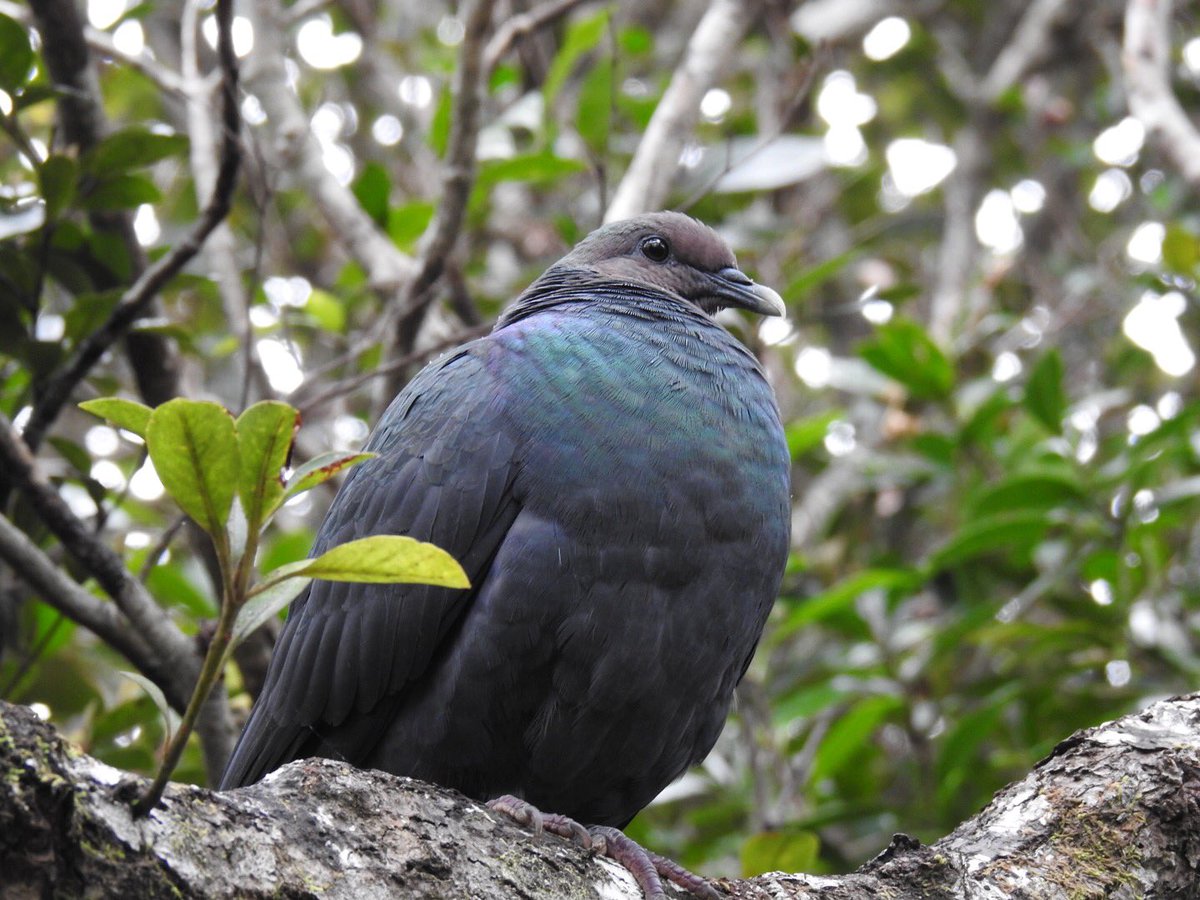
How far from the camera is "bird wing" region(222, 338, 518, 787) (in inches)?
123

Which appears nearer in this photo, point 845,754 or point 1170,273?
point 845,754

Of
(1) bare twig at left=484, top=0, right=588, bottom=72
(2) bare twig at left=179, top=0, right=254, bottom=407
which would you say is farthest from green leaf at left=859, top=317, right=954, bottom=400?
(2) bare twig at left=179, top=0, right=254, bottom=407

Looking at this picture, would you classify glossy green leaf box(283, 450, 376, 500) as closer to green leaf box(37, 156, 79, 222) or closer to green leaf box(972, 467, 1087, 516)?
green leaf box(37, 156, 79, 222)

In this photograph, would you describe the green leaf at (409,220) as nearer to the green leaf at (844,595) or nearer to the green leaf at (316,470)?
the green leaf at (844,595)

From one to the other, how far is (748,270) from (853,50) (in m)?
3.08

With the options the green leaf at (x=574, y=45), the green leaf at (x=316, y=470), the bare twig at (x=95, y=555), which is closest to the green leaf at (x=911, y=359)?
the green leaf at (x=574, y=45)

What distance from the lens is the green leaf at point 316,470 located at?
1861 mm

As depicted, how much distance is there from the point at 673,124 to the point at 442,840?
10.3 ft

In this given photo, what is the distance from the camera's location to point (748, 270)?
5637mm

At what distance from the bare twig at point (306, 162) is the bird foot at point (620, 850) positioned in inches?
96.1

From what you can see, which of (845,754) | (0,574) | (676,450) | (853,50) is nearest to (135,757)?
(0,574)

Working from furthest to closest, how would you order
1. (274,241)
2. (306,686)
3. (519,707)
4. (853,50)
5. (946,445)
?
(853,50) → (274,241) → (946,445) → (306,686) → (519,707)

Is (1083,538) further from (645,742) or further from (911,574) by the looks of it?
(645,742)

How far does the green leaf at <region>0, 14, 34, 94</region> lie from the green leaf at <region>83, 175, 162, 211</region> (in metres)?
0.35
